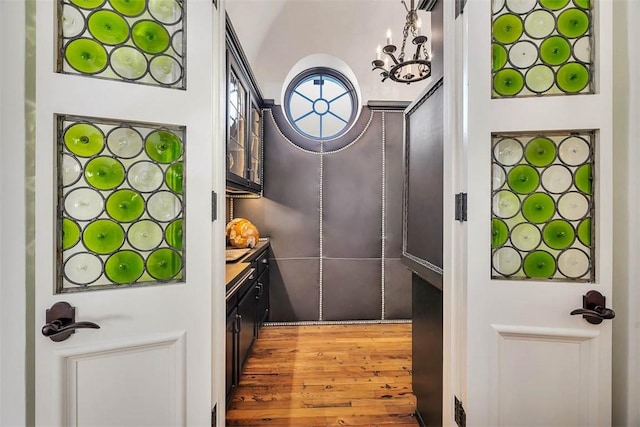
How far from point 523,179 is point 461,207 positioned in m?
0.23

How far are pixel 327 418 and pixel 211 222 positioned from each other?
1.49 m

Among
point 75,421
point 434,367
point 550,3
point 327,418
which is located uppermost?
point 550,3

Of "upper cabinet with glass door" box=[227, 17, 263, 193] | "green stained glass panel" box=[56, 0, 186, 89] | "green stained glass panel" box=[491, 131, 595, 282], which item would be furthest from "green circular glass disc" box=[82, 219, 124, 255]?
"green stained glass panel" box=[491, 131, 595, 282]

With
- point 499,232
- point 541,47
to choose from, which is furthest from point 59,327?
point 541,47

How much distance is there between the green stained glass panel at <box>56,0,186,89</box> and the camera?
944 millimetres

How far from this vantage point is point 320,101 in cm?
380

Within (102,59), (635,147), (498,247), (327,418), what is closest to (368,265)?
(327,418)

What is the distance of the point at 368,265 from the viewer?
3.52 metres

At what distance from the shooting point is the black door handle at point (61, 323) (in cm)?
89

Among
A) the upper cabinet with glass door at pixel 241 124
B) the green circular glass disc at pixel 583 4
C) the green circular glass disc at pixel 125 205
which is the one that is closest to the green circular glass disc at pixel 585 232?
the green circular glass disc at pixel 583 4

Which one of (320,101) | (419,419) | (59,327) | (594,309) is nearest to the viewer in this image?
(59,327)

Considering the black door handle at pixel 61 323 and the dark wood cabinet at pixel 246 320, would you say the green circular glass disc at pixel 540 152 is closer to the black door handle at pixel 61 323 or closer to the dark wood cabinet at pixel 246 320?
the black door handle at pixel 61 323

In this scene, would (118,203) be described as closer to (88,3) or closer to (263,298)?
(88,3)

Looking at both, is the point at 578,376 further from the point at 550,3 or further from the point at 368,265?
the point at 368,265
